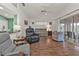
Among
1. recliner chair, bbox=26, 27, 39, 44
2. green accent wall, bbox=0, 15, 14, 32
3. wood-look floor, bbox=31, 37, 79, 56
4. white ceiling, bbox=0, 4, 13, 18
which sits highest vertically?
white ceiling, bbox=0, 4, 13, 18

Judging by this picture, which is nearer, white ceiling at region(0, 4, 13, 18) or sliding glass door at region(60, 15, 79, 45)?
white ceiling at region(0, 4, 13, 18)

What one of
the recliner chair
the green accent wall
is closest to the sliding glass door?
the recliner chair

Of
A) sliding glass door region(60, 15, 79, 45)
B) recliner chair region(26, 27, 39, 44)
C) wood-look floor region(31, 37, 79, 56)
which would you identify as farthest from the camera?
recliner chair region(26, 27, 39, 44)

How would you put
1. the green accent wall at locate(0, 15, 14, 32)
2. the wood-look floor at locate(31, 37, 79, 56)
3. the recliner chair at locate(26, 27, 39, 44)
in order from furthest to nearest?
the recliner chair at locate(26, 27, 39, 44), the green accent wall at locate(0, 15, 14, 32), the wood-look floor at locate(31, 37, 79, 56)

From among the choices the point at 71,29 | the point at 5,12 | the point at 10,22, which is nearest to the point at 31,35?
Result: the point at 10,22

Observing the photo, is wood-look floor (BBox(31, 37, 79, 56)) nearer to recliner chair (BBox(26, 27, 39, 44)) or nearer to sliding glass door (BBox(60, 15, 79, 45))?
recliner chair (BBox(26, 27, 39, 44))

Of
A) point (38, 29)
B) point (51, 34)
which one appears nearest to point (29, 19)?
point (38, 29)

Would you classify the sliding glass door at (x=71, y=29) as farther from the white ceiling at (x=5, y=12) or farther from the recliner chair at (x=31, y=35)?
the white ceiling at (x=5, y=12)

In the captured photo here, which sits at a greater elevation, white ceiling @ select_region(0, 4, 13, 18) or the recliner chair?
white ceiling @ select_region(0, 4, 13, 18)

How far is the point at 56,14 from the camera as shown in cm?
681

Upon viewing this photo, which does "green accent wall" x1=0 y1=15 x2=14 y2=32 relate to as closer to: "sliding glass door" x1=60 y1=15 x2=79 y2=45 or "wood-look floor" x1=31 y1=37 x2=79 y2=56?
"wood-look floor" x1=31 y1=37 x2=79 y2=56

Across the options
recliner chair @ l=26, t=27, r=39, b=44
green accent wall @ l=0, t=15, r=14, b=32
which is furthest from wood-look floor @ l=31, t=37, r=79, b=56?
green accent wall @ l=0, t=15, r=14, b=32

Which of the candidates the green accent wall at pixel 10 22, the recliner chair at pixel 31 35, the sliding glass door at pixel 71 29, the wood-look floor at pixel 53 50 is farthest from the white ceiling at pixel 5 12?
the sliding glass door at pixel 71 29

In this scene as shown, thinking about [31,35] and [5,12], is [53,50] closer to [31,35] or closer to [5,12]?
[31,35]
